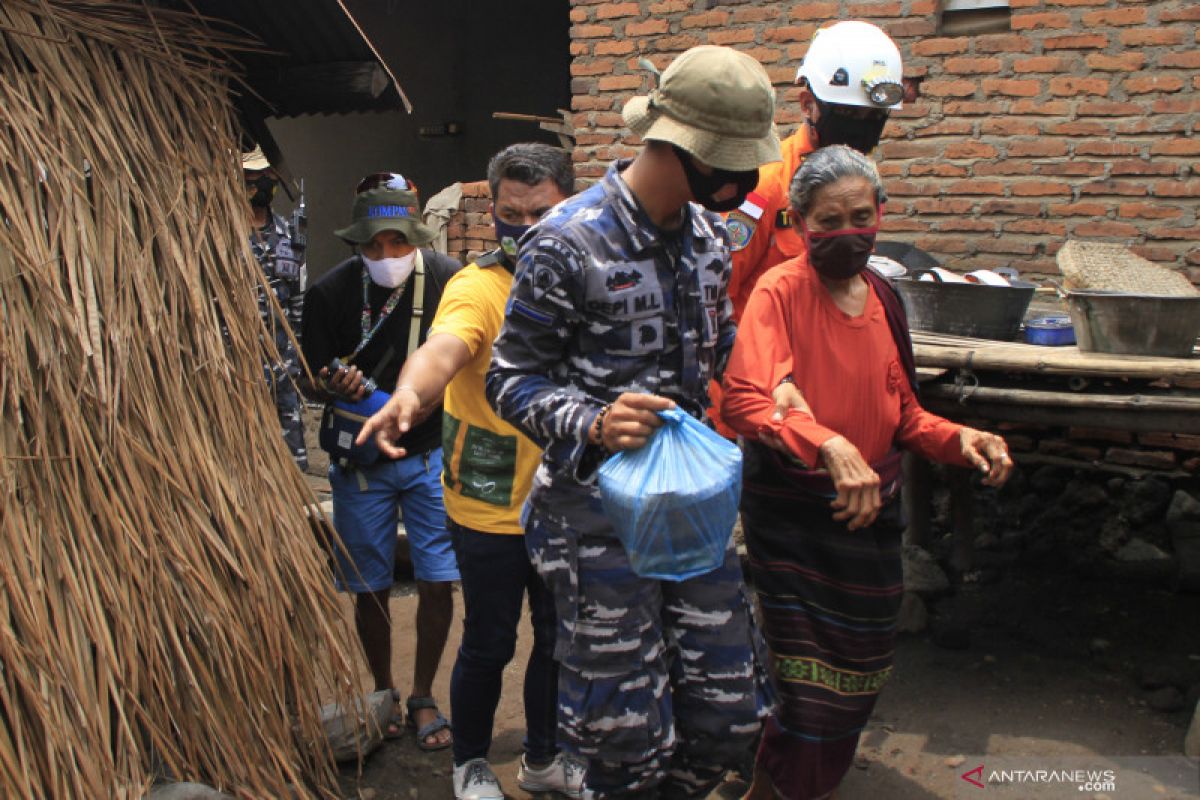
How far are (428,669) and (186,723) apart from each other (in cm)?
110

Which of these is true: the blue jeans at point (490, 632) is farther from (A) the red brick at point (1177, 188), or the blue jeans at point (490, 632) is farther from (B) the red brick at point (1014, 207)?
(A) the red brick at point (1177, 188)

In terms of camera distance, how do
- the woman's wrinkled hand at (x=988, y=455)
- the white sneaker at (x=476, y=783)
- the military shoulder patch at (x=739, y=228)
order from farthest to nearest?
the military shoulder patch at (x=739, y=228) → the white sneaker at (x=476, y=783) → the woman's wrinkled hand at (x=988, y=455)

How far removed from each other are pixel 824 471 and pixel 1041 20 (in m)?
3.55

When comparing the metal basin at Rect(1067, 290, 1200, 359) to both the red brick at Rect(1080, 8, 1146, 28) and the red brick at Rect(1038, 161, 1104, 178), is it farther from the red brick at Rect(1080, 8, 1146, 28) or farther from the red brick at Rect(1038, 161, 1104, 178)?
the red brick at Rect(1080, 8, 1146, 28)

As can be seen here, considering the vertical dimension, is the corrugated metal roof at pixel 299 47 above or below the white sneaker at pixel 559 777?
above

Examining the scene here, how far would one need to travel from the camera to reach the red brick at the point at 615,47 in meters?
6.51

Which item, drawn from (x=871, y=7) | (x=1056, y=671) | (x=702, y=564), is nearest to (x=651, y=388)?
(x=702, y=564)

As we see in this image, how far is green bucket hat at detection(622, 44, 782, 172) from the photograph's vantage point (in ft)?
8.05

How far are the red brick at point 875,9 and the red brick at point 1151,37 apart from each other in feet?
3.42

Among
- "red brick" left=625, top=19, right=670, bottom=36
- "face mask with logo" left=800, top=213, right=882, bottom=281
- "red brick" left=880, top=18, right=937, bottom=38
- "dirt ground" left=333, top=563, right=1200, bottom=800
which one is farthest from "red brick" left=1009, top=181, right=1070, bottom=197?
"face mask with logo" left=800, top=213, right=882, bottom=281

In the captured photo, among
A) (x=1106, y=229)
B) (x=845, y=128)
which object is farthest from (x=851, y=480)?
(x=1106, y=229)

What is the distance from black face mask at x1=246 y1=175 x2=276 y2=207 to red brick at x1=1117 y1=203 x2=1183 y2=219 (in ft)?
12.9

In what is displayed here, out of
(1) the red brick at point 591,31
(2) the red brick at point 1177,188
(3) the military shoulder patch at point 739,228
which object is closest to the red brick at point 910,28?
(2) the red brick at point 1177,188

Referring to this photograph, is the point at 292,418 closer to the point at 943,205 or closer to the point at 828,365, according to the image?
the point at 943,205
